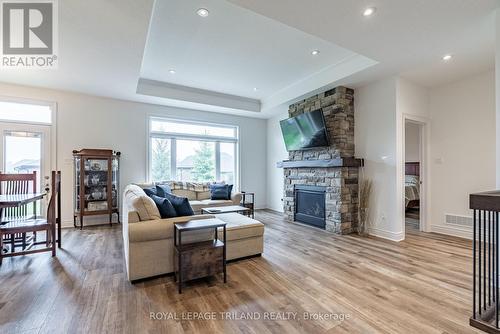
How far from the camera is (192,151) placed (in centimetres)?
618

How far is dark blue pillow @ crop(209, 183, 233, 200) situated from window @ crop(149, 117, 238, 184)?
29.8 inches

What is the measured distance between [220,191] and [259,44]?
330 centimetres

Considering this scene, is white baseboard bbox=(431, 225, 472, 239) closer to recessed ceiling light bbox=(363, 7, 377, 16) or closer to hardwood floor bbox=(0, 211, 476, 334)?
hardwood floor bbox=(0, 211, 476, 334)

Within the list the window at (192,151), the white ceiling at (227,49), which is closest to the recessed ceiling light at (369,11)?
the white ceiling at (227,49)

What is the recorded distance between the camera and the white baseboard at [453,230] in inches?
156

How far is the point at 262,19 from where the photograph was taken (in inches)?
111

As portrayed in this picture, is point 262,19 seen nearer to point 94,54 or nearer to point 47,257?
point 94,54

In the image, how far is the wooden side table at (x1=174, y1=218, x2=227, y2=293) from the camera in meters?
2.32

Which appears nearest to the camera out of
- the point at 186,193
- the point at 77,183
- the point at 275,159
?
the point at 77,183

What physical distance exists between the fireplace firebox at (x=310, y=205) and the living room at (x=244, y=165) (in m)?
0.04

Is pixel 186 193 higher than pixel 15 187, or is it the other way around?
pixel 15 187

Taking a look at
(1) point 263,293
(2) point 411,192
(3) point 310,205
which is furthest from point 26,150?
(2) point 411,192

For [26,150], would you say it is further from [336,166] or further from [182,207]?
[336,166]

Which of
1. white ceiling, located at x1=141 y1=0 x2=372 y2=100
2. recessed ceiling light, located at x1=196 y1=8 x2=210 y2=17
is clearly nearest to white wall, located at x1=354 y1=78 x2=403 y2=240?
white ceiling, located at x1=141 y1=0 x2=372 y2=100
